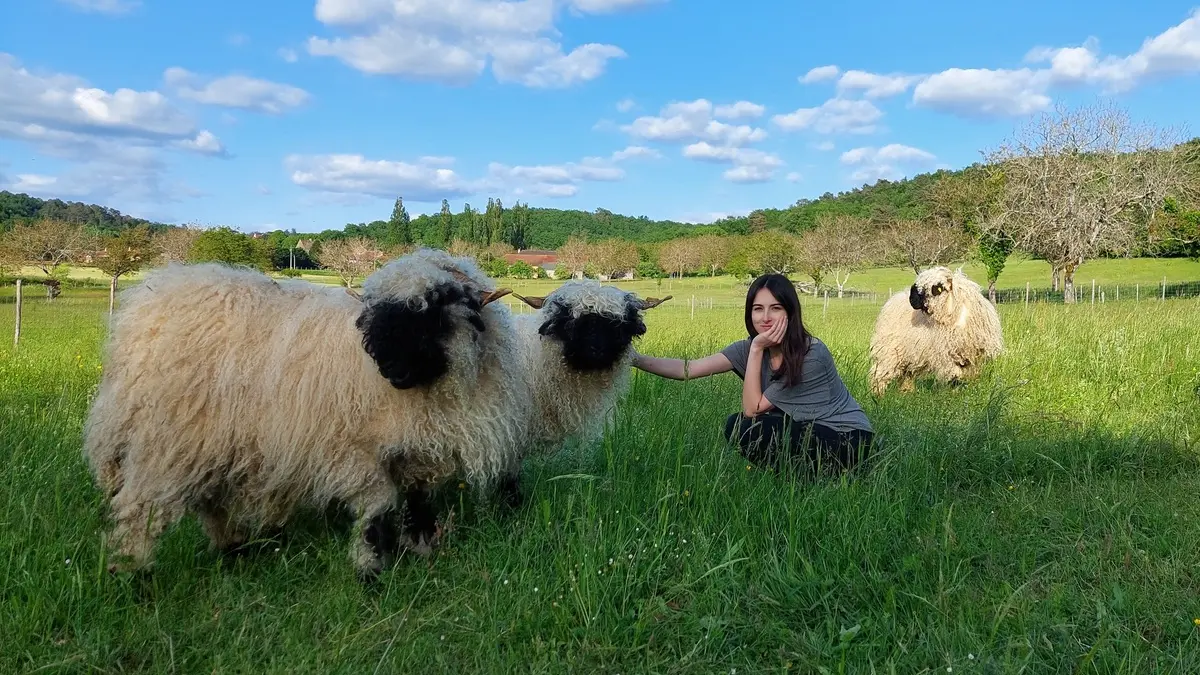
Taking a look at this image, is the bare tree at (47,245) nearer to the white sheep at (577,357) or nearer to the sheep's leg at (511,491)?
the white sheep at (577,357)

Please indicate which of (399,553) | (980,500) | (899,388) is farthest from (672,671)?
(899,388)

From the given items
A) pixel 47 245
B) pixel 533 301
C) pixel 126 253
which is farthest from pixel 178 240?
pixel 533 301

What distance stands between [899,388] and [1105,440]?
155 inches

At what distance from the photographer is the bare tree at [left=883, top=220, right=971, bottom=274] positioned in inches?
2119

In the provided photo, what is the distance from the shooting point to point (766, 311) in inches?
217

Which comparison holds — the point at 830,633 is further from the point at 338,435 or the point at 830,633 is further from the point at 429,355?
the point at 338,435

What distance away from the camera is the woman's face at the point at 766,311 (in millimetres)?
5461

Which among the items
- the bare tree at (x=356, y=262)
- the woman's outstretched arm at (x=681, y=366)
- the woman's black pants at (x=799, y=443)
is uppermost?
the bare tree at (x=356, y=262)

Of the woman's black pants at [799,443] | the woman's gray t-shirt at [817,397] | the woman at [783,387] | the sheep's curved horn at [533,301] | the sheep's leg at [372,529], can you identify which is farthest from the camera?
the woman's gray t-shirt at [817,397]

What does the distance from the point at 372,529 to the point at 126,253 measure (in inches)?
1724

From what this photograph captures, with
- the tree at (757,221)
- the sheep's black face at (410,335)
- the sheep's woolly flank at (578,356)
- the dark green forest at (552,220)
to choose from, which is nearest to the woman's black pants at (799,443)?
the sheep's woolly flank at (578,356)

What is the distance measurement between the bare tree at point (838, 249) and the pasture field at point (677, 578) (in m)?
58.7

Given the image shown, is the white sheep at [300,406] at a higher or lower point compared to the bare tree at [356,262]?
lower

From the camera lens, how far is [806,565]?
3.71 m
